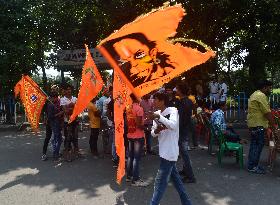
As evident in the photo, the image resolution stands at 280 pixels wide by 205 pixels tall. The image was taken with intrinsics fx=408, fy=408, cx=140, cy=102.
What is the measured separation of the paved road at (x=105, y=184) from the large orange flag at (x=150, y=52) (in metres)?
2.62

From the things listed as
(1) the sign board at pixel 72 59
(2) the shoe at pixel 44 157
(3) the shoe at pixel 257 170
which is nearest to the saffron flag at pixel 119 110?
(3) the shoe at pixel 257 170

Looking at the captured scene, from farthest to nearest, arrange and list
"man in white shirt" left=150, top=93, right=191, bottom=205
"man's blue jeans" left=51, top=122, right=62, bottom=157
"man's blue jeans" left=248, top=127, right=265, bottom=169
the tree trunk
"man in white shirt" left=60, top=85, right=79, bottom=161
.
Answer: the tree trunk, "man's blue jeans" left=51, top=122, right=62, bottom=157, "man in white shirt" left=60, top=85, right=79, bottom=161, "man's blue jeans" left=248, top=127, right=265, bottom=169, "man in white shirt" left=150, top=93, right=191, bottom=205

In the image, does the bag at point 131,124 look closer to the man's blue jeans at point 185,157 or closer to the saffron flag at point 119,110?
the man's blue jeans at point 185,157

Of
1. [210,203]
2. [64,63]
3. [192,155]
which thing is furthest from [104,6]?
[210,203]

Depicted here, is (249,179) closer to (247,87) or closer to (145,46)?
(145,46)

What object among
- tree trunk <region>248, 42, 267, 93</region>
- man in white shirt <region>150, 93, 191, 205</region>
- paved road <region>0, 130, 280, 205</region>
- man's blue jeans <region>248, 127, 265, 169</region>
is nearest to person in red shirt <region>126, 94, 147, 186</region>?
paved road <region>0, 130, 280, 205</region>

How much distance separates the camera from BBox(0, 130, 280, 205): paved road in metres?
7.14

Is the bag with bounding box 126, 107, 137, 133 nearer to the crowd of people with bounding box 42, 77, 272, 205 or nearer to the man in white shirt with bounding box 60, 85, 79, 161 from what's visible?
A: the crowd of people with bounding box 42, 77, 272, 205

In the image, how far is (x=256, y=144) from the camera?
8.82m

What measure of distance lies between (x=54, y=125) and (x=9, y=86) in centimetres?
828

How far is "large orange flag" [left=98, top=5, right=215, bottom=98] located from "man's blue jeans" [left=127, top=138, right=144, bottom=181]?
2885 mm

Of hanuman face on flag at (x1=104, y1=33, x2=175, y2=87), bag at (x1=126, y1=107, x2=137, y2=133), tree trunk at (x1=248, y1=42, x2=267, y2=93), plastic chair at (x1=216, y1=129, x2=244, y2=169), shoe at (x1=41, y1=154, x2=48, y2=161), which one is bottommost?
shoe at (x1=41, y1=154, x2=48, y2=161)

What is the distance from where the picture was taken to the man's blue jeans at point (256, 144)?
8.69 metres

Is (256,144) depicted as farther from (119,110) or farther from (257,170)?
(119,110)
